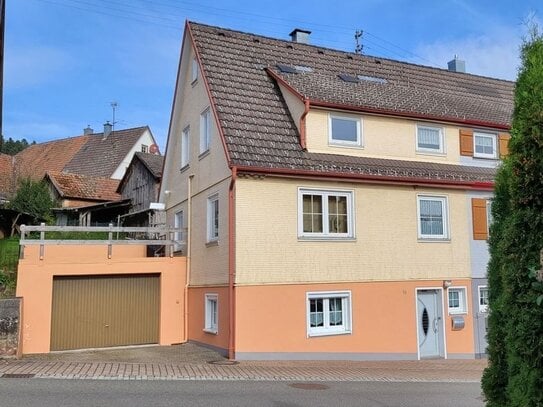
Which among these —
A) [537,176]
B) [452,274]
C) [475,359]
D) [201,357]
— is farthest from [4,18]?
[475,359]

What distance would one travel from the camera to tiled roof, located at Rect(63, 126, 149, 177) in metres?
41.9

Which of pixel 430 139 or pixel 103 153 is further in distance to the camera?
pixel 103 153

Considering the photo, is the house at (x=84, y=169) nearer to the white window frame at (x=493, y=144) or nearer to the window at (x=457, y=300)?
the white window frame at (x=493, y=144)

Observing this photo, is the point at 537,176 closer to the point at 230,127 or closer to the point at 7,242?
the point at 230,127

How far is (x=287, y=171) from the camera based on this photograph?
14891 millimetres

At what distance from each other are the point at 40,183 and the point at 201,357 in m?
17.3

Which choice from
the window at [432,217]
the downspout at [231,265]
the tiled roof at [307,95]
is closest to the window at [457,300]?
the window at [432,217]

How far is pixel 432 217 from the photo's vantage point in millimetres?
17094

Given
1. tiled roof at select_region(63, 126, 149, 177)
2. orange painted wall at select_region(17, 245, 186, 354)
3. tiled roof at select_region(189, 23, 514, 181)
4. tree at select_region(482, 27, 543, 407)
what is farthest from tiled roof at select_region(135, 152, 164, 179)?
tree at select_region(482, 27, 543, 407)

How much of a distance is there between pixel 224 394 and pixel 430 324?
864 cm

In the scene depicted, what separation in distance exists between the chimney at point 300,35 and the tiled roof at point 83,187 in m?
14.2

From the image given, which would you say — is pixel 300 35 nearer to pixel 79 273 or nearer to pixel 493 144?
pixel 493 144

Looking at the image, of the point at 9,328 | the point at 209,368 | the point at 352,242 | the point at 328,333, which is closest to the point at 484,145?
the point at 352,242

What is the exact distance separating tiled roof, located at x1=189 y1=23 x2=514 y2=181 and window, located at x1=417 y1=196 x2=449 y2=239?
725mm
